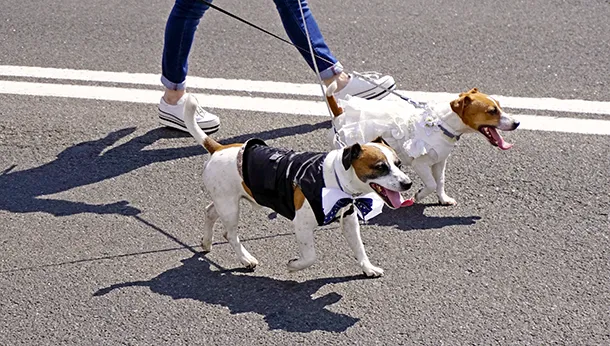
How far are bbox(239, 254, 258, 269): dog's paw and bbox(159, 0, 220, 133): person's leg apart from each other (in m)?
1.50

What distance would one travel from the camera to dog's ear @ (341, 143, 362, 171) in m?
4.01

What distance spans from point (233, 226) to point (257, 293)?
1.10 feet

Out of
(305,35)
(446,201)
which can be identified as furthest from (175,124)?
(446,201)

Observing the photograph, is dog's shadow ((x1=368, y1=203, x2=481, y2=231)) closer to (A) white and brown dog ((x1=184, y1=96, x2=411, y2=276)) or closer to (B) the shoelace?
(A) white and brown dog ((x1=184, y1=96, x2=411, y2=276))

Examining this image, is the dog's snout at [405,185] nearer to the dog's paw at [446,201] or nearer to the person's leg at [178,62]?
the dog's paw at [446,201]

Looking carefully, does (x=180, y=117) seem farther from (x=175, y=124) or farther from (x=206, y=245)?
(x=206, y=245)

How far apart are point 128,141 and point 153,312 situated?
6.28 feet

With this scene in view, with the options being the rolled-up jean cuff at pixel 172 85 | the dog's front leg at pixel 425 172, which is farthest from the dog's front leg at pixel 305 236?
the rolled-up jean cuff at pixel 172 85

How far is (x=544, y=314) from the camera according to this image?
4051mm

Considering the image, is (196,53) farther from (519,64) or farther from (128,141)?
(519,64)

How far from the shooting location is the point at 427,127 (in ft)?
16.0

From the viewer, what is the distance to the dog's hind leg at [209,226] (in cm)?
457

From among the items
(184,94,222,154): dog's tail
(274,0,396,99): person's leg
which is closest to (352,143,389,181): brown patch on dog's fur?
(184,94,222,154): dog's tail

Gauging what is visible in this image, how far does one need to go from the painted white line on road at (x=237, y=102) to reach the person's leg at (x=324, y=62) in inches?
9.0
